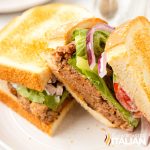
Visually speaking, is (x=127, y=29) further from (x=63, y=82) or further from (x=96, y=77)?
(x=63, y=82)

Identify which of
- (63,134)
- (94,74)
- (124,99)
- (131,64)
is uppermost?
(131,64)

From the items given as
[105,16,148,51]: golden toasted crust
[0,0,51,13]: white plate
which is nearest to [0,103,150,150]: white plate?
[105,16,148,51]: golden toasted crust

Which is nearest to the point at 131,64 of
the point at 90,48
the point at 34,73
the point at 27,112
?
the point at 90,48

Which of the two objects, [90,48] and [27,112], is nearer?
[90,48]

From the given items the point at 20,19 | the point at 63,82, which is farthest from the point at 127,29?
the point at 20,19

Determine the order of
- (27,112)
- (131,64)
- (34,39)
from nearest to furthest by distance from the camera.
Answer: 1. (131,64)
2. (27,112)
3. (34,39)

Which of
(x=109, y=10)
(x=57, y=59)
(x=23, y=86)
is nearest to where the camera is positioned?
(x=57, y=59)

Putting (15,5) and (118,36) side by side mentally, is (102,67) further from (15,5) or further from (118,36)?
(15,5)

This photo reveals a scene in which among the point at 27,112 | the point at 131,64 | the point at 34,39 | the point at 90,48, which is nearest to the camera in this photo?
the point at 131,64
